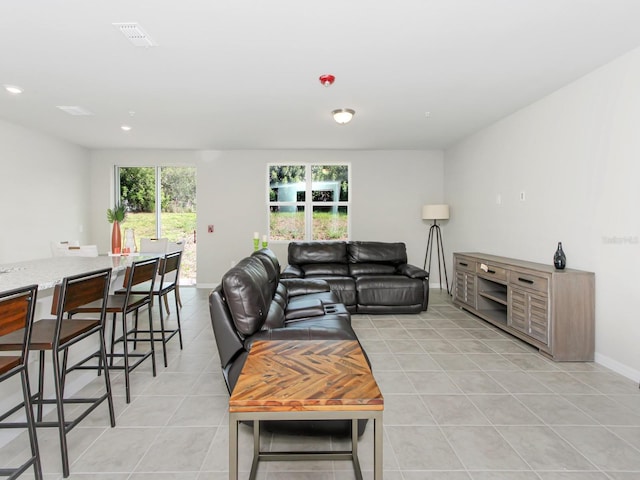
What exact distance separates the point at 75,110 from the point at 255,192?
2967 mm

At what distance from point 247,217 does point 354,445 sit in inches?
209

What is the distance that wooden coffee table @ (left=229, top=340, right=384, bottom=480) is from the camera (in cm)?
125

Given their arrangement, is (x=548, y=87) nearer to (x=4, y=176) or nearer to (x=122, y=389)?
(x=122, y=389)

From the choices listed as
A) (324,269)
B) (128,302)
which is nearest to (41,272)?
(128,302)

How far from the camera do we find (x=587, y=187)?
10.3ft

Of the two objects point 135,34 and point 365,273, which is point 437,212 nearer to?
point 365,273

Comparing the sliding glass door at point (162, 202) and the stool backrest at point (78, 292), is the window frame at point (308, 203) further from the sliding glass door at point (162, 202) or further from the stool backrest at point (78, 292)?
the stool backrest at point (78, 292)

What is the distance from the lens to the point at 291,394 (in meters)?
1.30

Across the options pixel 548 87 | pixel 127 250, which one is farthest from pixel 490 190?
pixel 127 250

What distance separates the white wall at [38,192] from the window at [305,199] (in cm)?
337

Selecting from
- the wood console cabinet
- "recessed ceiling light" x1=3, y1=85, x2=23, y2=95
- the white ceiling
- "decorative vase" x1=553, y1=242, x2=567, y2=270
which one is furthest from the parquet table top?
"recessed ceiling light" x1=3, y1=85, x2=23, y2=95

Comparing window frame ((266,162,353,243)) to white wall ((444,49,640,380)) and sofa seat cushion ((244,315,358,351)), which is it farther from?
sofa seat cushion ((244,315,358,351))

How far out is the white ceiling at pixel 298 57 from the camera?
224 centimetres

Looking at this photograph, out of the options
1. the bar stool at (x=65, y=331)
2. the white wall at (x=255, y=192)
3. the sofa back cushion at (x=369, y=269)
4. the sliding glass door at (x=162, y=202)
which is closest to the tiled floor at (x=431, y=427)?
the bar stool at (x=65, y=331)
